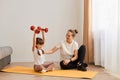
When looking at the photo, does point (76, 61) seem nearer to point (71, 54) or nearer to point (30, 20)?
point (71, 54)

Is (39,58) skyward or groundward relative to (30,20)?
groundward

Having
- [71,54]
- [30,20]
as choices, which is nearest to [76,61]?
[71,54]

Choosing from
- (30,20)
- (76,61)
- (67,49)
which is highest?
(30,20)

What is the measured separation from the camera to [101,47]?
128 inches

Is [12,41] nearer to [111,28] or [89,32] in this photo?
[89,32]

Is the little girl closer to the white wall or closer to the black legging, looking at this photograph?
the black legging

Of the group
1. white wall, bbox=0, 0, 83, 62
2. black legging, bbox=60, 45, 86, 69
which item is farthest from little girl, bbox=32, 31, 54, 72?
white wall, bbox=0, 0, 83, 62

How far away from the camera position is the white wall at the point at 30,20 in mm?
3721

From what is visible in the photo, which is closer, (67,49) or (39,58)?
(39,58)

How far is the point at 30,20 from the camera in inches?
148

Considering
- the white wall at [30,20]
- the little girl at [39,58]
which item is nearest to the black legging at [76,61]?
the little girl at [39,58]

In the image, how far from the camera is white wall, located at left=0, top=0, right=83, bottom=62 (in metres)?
3.72

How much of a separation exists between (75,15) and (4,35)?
116 cm

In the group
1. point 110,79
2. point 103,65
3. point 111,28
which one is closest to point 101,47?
point 103,65
